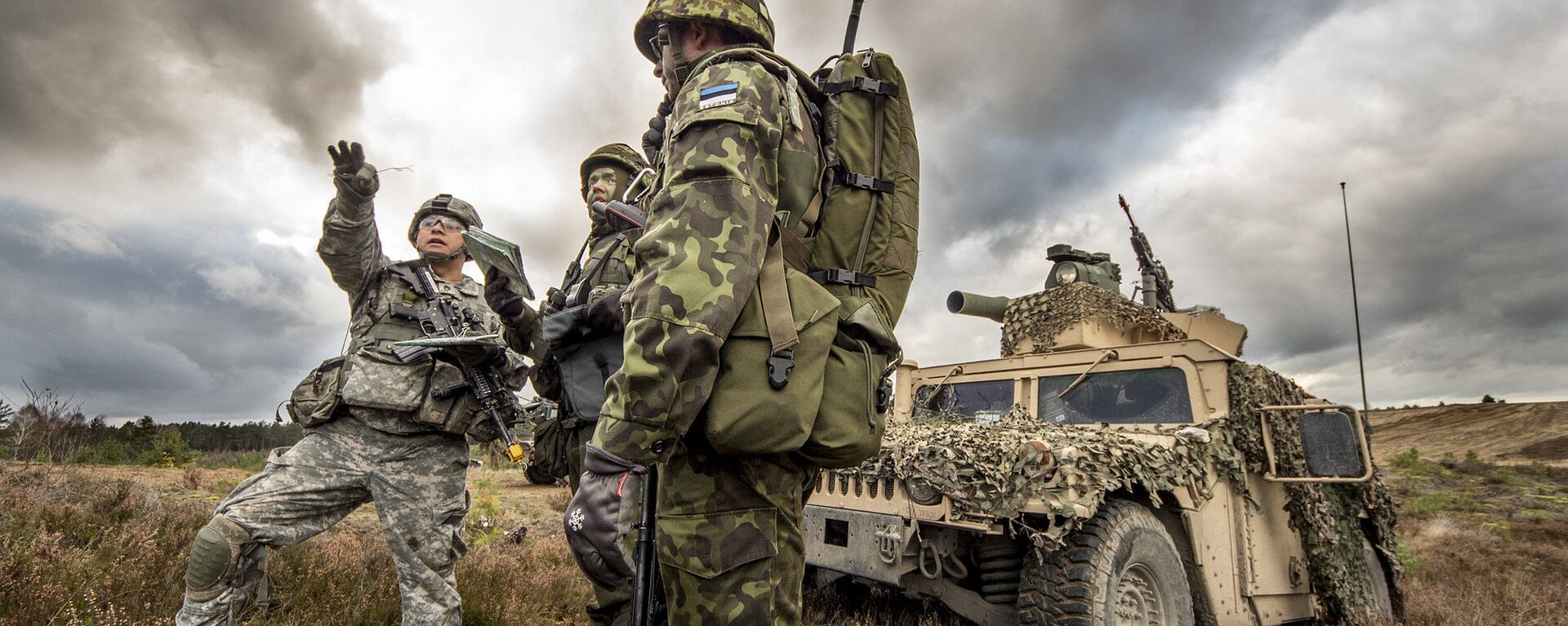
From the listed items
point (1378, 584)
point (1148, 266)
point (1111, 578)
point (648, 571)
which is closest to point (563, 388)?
point (648, 571)

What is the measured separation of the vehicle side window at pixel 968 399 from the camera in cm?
536

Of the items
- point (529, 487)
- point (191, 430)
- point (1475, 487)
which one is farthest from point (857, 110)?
point (191, 430)

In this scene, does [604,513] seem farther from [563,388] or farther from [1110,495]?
[1110,495]

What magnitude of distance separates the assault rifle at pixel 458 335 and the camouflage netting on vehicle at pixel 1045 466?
1.77m

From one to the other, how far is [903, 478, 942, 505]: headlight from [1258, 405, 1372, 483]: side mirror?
191 cm

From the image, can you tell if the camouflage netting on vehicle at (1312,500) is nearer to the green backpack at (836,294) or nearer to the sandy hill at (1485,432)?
the green backpack at (836,294)

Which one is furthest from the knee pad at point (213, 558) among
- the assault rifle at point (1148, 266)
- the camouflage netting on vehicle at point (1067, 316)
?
the assault rifle at point (1148, 266)

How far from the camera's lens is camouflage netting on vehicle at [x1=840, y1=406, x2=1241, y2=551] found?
341 centimetres

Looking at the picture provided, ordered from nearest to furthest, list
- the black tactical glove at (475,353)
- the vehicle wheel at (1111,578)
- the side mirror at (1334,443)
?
the black tactical glove at (475,353) → the vehicle wheel at (1111,578) → the side mirror at (1334,443)

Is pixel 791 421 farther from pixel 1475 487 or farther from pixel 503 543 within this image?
pixel 1475 487

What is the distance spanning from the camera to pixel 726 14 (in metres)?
1.89

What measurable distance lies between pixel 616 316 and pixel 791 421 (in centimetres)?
88

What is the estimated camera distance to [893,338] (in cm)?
184

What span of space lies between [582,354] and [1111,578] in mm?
2533
